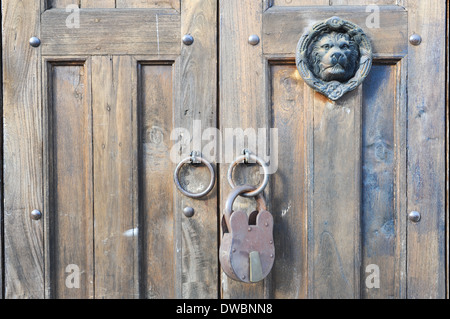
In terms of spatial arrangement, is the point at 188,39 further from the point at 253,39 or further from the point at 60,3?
the point at 60,3

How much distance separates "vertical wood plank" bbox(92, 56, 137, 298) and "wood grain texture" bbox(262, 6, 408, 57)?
37 cm

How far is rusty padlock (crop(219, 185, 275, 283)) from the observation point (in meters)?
0.80

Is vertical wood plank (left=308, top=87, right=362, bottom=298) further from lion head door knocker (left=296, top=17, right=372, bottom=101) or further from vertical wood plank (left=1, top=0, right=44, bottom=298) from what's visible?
vertical wood plank (left=1, top=0, right=44, bottom=298)

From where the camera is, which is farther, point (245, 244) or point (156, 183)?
point (156, 183)

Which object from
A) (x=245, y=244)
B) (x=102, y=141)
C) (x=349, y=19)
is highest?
(x=349, y=19)

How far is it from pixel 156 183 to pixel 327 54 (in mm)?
510

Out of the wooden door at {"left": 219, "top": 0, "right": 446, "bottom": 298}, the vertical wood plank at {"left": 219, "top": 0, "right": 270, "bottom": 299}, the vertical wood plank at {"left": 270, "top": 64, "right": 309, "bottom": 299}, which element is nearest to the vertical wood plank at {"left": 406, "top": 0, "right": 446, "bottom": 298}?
the wooden door at {"left": 219, "top": 0, "right": 446, "bottom": 298}

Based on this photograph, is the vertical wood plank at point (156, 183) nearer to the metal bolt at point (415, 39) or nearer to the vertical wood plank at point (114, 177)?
the vertical wood plank at point (114, 177)

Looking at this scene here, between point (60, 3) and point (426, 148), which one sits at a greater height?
point (60, 3)

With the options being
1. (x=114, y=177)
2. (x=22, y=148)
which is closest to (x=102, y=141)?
(x=114, y=177)

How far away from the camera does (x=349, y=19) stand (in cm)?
88
